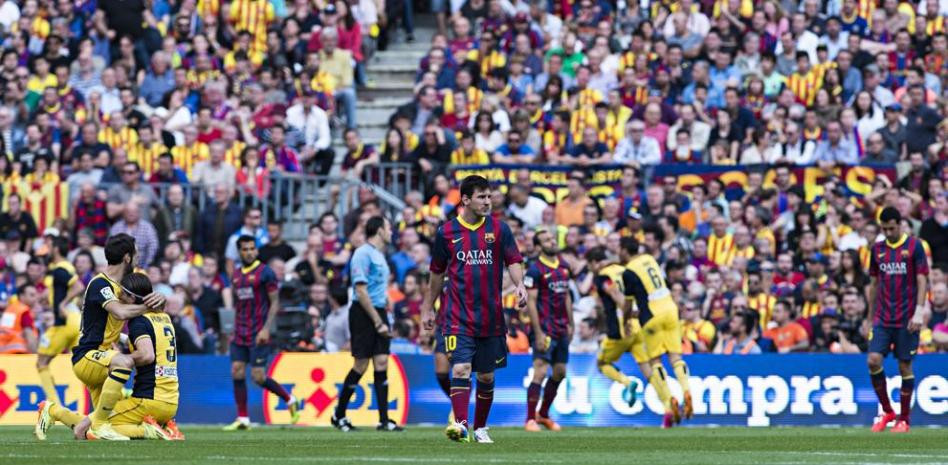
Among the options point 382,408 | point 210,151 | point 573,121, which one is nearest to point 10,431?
point 382,408

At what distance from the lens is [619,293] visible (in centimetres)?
2095

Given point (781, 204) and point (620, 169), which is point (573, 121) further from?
point (781, 204)

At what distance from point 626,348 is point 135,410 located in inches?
288

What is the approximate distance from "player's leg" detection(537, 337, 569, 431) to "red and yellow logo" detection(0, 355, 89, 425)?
19.2ft

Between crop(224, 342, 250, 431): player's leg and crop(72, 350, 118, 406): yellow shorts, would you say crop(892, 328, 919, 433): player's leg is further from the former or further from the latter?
crop(72, 350, 118, 406): yellow shorts

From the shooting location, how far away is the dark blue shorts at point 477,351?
1554cm

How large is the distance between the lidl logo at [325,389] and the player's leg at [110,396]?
723cm

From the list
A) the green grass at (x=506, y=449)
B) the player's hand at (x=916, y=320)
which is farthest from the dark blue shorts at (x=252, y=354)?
the player's hand at (x=916, y=320)

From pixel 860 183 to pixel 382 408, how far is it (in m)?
8.97

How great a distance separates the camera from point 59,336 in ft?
74.1

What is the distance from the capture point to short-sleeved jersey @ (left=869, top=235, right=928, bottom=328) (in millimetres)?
19312

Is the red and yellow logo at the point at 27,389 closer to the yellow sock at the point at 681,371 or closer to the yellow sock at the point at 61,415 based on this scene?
the yellow sock at the point at 61,415

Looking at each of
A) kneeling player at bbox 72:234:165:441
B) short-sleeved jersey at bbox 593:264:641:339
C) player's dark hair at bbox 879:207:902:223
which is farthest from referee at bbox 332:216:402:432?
player's dark hair at bbox 879:207:902:223

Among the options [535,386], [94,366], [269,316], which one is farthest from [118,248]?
[535,386]
